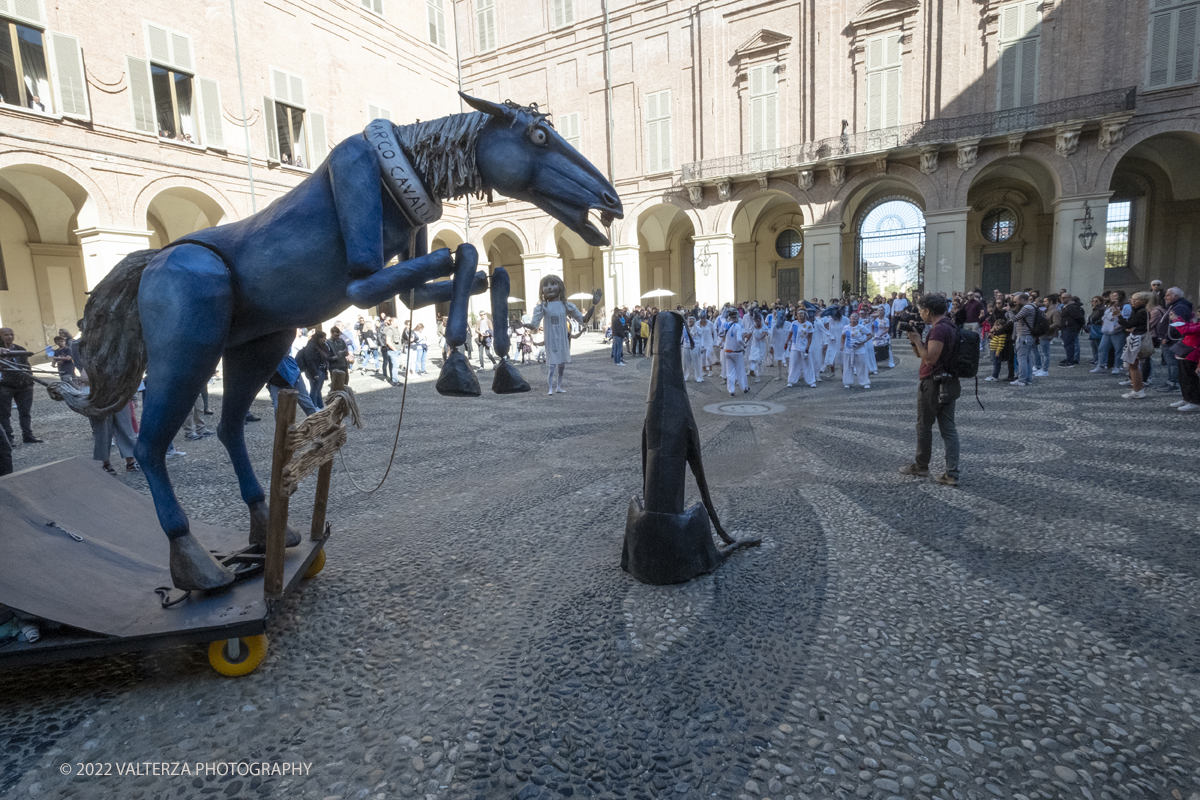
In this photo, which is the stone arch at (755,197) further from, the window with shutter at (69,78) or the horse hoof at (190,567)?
the horse hoof at (190,567)

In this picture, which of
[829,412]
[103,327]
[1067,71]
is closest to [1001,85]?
[1067,71]

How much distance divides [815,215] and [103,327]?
80.2 ft

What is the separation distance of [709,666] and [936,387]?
13.1 ft

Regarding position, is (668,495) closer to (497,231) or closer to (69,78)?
(69,78)

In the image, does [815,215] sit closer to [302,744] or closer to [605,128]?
[605,128]

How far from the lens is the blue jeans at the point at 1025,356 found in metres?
10.8

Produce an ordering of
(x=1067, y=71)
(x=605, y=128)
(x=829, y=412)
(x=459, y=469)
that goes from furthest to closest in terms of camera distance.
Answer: (x=605, y=128) < (x=1067, y=71) < (x=829, y=412) < (x=459, y=469)

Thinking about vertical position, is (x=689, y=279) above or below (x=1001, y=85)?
below

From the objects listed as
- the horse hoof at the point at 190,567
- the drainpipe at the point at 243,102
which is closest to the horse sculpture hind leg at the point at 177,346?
the horse hoof at the point at 190,567

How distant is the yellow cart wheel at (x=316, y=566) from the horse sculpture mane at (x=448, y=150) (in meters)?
2.27

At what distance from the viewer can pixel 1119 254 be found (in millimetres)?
25172

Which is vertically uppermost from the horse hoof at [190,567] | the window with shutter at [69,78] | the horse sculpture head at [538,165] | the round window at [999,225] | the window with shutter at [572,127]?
the window with shutter at [572,127]

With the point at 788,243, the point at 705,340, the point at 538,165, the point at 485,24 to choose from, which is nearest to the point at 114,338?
the point at 538,165

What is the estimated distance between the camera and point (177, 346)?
8.50 feet
